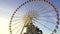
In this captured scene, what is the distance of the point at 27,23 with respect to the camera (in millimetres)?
78000

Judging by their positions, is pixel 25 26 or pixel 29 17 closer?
pixel 29 17

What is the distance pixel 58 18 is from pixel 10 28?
55.1ft

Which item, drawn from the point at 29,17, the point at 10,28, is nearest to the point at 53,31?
the point at 29,17

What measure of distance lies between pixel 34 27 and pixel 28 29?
2.98 meters

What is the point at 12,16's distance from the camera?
80.4 meters

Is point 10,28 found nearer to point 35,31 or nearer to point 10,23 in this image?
point 10,23

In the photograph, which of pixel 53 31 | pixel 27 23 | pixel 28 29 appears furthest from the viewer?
pixel 28 29

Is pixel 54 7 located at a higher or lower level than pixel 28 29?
higher

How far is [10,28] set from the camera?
80375 mm

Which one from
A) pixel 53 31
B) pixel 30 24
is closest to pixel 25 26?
pixel 30 24

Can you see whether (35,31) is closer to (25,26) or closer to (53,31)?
(25,26)

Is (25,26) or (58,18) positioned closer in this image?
(58,18)

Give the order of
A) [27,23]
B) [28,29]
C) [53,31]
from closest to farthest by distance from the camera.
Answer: [53,31] → [27,23] → [28,29]

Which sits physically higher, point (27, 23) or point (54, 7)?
point (54, 7)
